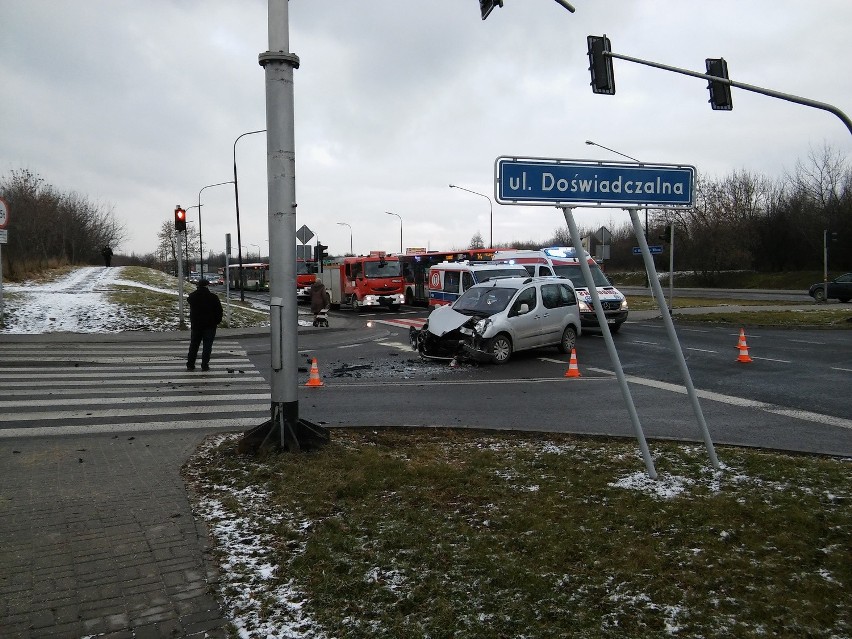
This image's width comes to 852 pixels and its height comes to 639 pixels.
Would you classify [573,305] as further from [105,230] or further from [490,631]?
[105,230]

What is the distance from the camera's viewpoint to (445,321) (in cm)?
1543

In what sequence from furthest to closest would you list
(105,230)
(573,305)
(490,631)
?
(105,230) → (573,305) → (490,631)

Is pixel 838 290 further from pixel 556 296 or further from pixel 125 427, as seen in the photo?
pixel 125 427

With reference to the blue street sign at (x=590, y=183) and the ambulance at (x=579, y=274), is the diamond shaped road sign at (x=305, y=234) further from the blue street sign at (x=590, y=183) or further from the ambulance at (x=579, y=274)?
the blue street sign at (x=590, y=183)

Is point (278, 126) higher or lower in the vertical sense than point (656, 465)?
higher

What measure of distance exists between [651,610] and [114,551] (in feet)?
10.9

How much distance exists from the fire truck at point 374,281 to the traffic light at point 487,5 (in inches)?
1021

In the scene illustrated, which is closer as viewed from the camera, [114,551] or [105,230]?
[114,551]

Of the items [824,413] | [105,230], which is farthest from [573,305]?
[105,230]

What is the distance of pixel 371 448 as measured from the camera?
7.16 meters

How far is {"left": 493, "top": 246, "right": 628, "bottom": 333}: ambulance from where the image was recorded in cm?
2173

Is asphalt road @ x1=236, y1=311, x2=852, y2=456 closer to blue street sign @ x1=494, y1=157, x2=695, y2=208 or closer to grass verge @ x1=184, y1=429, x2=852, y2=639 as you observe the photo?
grass verge @ x1=184, y1=429, x2=852, y2=639

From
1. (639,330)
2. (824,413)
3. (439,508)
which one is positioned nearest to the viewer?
(439,508)

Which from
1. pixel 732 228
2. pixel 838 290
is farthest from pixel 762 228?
pixel 838 290
